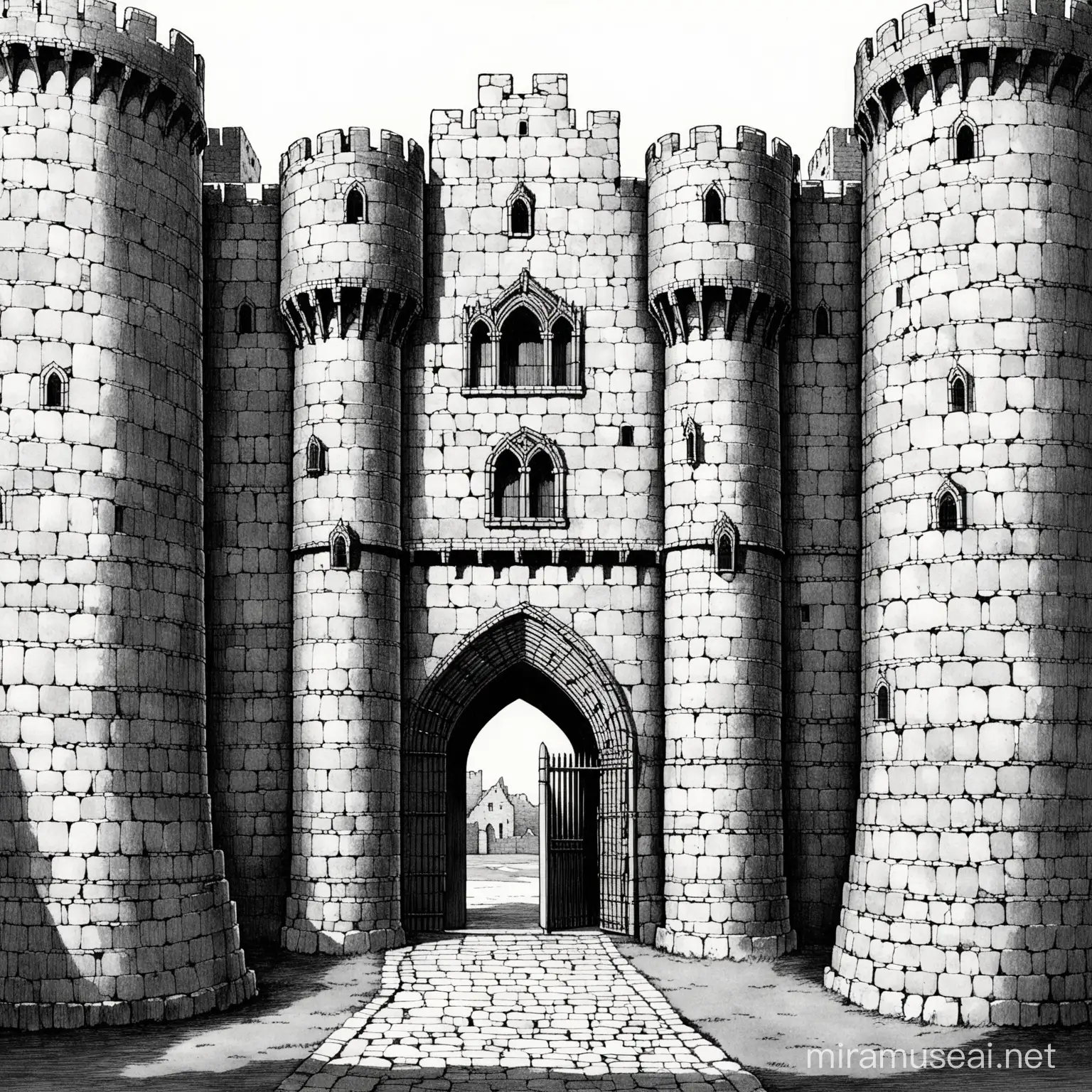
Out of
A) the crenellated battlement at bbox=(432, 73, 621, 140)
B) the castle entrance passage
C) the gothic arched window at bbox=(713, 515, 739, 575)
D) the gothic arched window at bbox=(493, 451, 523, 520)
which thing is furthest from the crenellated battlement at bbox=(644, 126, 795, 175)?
the castle entrance passage

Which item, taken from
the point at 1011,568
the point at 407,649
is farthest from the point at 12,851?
the point at 1011,568

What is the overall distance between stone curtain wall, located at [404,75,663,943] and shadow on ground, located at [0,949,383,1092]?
5841mm

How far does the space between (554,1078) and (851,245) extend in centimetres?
1522

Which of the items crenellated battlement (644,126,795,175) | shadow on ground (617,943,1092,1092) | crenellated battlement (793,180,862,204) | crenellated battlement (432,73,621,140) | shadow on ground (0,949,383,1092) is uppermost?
crenellated battlement (432,73,621,140)

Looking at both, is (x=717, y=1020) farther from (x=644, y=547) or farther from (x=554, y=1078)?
(x=644, y=547)

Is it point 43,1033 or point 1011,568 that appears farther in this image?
point 1011,568

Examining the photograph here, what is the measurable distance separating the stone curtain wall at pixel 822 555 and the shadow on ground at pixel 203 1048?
757 centimetres

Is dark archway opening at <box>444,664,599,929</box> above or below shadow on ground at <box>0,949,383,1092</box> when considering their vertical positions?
above

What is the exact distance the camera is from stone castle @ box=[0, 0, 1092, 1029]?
20.5 metres

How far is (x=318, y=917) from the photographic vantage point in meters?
24.0

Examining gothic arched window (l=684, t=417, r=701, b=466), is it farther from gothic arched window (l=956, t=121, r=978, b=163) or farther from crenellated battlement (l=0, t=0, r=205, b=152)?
crenellated battlement (l=0, t=0, r=205, b=152)

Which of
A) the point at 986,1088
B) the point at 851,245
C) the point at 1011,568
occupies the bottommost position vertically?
the point at 986,1088

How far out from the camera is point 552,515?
25656mm

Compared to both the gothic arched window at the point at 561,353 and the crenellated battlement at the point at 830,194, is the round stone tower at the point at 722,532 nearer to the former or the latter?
the crenellated battlement at the point at 830,194
